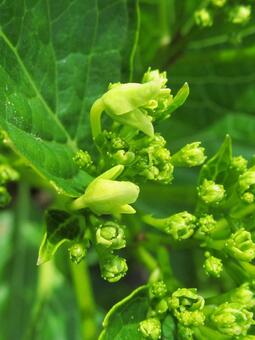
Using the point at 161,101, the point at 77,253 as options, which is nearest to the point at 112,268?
the point at 77,253

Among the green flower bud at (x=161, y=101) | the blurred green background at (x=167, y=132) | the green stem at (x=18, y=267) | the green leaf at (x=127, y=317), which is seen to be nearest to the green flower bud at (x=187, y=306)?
the green leaf at (x=127, y=317)

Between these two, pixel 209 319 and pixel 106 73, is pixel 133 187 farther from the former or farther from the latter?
pixel 106 73

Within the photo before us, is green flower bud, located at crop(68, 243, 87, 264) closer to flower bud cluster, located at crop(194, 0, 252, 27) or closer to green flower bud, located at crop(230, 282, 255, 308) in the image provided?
green flower bud, located at crop(230, 282, 255, 308)

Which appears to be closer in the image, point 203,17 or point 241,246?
point 241,246

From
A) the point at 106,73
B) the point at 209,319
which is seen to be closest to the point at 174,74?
the point at 106,73

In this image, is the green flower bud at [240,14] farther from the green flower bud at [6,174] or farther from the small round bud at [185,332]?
the small round bud at [185,332]

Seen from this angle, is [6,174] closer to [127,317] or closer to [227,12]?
[127,317]

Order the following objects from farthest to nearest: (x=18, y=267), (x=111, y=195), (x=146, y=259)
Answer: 1. (x=18, y=267)
2. (x=146, y=259)
3. (x=111, y=195)
